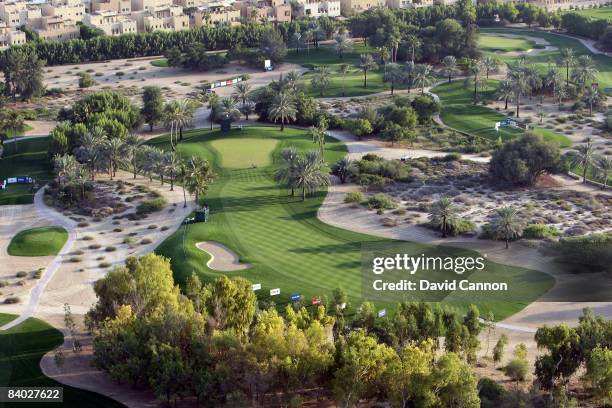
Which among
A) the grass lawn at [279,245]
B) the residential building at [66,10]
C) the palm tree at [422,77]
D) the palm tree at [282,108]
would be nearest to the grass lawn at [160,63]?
the residential building at [66,10]

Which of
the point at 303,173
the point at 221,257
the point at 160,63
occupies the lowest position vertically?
the point at 221,257

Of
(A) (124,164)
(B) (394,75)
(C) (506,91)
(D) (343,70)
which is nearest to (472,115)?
(C) (506,91)

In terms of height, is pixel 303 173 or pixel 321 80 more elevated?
pixel 321 80

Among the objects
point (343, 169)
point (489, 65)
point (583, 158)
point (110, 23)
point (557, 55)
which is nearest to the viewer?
point (583, 158)

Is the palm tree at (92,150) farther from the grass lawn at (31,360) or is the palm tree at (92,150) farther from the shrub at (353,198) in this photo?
the grass lawn at (31,360)

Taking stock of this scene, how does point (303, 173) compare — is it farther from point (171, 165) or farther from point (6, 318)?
point (6, 318)

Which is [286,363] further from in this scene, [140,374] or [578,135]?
[578,135]

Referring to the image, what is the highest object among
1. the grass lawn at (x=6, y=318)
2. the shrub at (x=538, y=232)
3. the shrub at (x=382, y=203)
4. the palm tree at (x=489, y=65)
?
the palm tree at (x=489, y=65)
